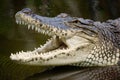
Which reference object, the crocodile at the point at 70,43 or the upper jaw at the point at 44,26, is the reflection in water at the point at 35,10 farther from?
the upper jaw at the point at 44,26

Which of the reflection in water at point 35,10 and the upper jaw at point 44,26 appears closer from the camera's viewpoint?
the upper jaw at point 44,26

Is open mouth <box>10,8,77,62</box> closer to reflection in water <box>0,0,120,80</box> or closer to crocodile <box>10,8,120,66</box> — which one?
crocodile <box>10,8,120,66</box>

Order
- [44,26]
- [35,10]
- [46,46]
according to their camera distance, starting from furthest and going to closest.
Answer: [35,10]
[46,46]
[44,26]

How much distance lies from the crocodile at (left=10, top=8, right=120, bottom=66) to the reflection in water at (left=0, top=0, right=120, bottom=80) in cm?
21

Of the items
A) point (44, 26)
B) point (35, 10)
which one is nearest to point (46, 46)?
point (44, 26)

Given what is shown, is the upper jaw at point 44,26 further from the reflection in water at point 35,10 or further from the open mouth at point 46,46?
the reflection in water at point 35,10

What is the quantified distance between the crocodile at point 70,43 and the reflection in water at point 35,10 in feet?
0.68

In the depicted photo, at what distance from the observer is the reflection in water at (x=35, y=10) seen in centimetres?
489

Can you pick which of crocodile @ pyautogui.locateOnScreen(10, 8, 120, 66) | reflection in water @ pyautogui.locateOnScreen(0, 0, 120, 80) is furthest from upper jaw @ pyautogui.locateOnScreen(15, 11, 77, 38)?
reflection in water @ pyautogui.locateOnScreen(0, 0, 120, 80)

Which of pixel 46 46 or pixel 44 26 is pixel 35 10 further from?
pixel 44 26

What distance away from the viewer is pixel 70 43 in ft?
14.0

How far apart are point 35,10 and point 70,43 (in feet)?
13.0

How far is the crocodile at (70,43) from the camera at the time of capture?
4.17 metres

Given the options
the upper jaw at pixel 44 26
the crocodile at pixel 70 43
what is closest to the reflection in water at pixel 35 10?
the crocodile at pixel 70 43
